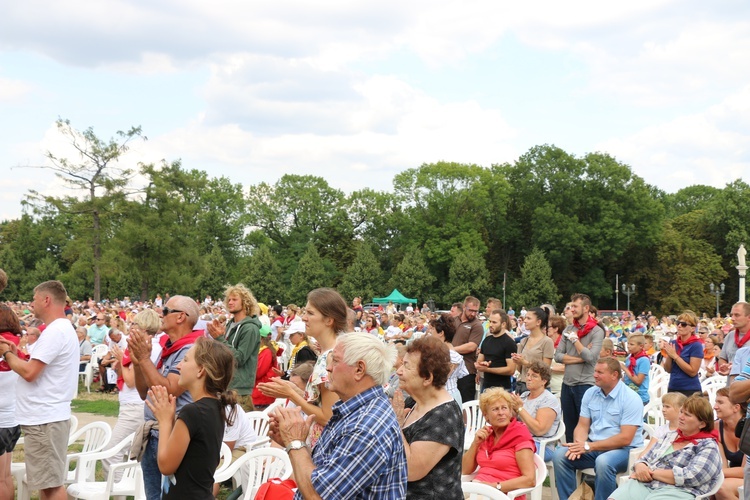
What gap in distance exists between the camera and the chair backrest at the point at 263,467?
4.80 m

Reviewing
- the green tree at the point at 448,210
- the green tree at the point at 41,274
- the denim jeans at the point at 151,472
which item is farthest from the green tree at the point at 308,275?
the denim jeans at the point at 151,472

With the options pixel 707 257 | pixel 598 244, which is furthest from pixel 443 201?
pixel 707 257

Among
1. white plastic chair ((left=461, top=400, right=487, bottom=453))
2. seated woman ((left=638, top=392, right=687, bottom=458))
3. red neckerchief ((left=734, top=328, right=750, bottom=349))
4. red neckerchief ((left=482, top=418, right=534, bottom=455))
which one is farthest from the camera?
white plastic chair ((left=461, top=400, right=487, bottom=453))

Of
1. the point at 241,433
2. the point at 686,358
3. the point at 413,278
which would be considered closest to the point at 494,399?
the point at 241,433

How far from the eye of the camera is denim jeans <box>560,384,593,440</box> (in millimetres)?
8047

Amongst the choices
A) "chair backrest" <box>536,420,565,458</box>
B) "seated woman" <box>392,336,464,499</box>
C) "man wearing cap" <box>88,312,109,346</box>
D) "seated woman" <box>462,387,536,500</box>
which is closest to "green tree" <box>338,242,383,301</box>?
"man wearing cap" <box>88,312,109,346</box>

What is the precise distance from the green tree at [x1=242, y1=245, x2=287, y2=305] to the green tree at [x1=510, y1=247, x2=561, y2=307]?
19.0m

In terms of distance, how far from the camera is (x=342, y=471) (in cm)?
256

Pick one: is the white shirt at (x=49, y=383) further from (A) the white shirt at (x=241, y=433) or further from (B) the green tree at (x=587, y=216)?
(B) the green tree at (x=587, y=216)

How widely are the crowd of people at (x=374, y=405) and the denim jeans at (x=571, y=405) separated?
0.06 ft

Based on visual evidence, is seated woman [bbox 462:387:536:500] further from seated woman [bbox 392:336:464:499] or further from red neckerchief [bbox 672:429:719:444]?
seated woman [bbox 392:336:464:499]

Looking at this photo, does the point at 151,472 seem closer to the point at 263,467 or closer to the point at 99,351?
→ the point at 263,467

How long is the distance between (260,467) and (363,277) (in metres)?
53.9

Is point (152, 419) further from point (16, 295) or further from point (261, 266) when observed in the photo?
point (16, 295)
